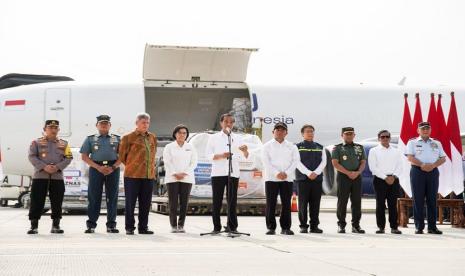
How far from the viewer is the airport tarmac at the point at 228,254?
21.5 feet

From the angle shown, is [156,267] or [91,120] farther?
[91,120]

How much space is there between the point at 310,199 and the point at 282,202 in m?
0.54

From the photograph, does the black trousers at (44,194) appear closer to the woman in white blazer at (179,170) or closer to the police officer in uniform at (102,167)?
the police officer in uniform at (102,167)

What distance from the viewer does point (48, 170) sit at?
10.8m

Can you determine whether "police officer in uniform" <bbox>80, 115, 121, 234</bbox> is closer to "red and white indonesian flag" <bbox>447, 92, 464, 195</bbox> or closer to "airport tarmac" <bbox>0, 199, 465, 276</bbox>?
"airport tarmac" <bbox>0, 199, 465, 276</bbox>

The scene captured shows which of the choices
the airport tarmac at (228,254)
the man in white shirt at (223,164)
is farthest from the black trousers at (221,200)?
the airport tarmac at (228,254)

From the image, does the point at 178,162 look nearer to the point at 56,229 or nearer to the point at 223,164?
the point at 223,164

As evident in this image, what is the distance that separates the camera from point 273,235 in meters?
10.7

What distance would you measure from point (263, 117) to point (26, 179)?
21.4 feet

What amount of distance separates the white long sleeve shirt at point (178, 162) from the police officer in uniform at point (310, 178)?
1.54 metres

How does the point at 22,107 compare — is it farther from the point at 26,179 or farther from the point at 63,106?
the point at 26,179

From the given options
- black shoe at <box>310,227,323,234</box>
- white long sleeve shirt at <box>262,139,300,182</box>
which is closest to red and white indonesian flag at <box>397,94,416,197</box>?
Answer: black shoe at <box>310,227,323,234</box>

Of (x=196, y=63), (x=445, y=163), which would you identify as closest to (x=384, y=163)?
(x=445, y=163)

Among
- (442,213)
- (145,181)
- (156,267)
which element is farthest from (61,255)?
(442,213)
